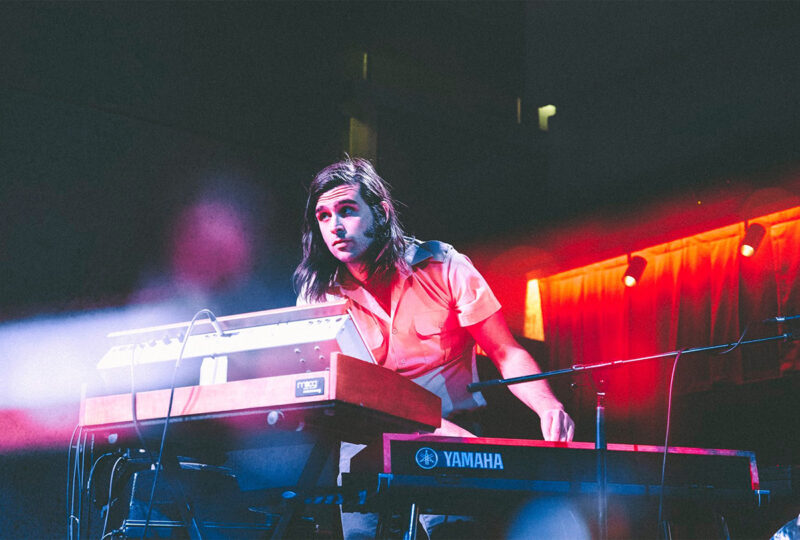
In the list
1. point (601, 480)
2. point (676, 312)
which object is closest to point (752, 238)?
point (676, 312)

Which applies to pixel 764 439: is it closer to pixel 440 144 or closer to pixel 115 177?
pixel 440 144

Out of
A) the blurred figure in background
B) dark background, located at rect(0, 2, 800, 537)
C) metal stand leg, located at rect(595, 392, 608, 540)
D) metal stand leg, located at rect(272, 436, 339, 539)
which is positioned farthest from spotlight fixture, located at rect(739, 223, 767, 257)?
metal stand leg, located at rect(272, 436, 339, 539)

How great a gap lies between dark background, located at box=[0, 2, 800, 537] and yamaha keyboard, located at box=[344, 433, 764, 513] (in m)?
1.99

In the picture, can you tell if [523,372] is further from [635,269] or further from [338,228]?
[635,269]

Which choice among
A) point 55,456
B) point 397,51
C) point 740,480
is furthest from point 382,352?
point 397,51

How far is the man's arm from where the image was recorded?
203 cm

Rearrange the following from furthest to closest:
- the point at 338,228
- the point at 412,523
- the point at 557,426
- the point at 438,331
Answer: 1. the point at 338,228
2. the point at 438,331
3. the point at 557,426
4. the point at 412,523

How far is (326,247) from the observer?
267cm

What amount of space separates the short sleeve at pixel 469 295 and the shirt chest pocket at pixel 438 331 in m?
0.04

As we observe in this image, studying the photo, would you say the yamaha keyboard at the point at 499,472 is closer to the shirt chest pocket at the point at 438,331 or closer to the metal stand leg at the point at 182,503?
the metal stand leg at the point at 182,503

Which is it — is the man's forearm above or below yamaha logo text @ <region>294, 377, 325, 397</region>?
above

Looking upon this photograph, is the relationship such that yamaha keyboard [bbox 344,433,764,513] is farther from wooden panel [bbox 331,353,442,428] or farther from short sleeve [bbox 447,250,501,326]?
short sleeve [bbox 447,250,501,326]

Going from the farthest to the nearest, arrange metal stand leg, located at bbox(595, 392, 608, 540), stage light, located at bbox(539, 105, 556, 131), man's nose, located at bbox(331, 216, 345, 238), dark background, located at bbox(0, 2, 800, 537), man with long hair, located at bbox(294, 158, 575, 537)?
stage light, located at bbox(539, 105, 556, 131), dark background, located at bbox(0, 2, 800, 537), man's nose, located at bbox(331, 216, 345, 238), man with long hair, located at bbox(294, 158, 575, 537), metal stand leg, located at bbox(595, 392, 608, 540)

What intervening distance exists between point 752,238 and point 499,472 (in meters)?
5.36
